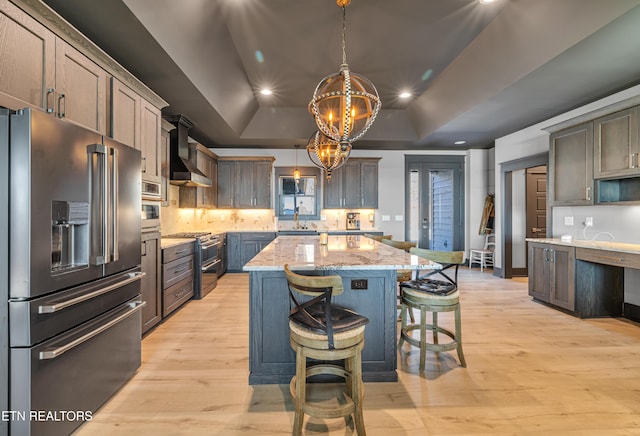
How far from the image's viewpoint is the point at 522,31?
289cm

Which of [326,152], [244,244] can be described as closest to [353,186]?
[244,244]

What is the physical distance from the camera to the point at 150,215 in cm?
315

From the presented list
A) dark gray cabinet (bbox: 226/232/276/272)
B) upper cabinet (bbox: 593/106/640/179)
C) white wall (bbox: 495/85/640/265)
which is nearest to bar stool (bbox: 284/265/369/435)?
upper cabinet (bbox: 593/106/640/179)

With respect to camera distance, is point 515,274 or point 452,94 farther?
point 515,274

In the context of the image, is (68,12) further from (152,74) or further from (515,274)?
(515,274)

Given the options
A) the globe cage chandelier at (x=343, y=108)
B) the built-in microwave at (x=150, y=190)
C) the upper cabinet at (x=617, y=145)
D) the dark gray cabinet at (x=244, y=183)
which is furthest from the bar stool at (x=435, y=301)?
the dark gray cabinet at (x=244, y=183)

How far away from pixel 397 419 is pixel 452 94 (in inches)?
168

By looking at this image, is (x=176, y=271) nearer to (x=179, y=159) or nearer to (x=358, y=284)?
(x=179, y=159)

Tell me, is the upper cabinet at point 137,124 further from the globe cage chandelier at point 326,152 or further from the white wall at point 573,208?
the white wall at point 573,208

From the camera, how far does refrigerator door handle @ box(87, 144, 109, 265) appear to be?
174cm

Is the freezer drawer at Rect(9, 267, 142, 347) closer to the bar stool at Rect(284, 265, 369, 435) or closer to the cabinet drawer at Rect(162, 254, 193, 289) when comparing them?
the bar stool at Rect(284, 265, 369, 435)

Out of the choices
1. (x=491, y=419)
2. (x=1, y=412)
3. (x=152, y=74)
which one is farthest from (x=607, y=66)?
(x=1, y=412)

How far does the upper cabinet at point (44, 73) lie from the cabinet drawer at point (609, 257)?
512 cm

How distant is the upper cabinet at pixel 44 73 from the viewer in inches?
62.3
